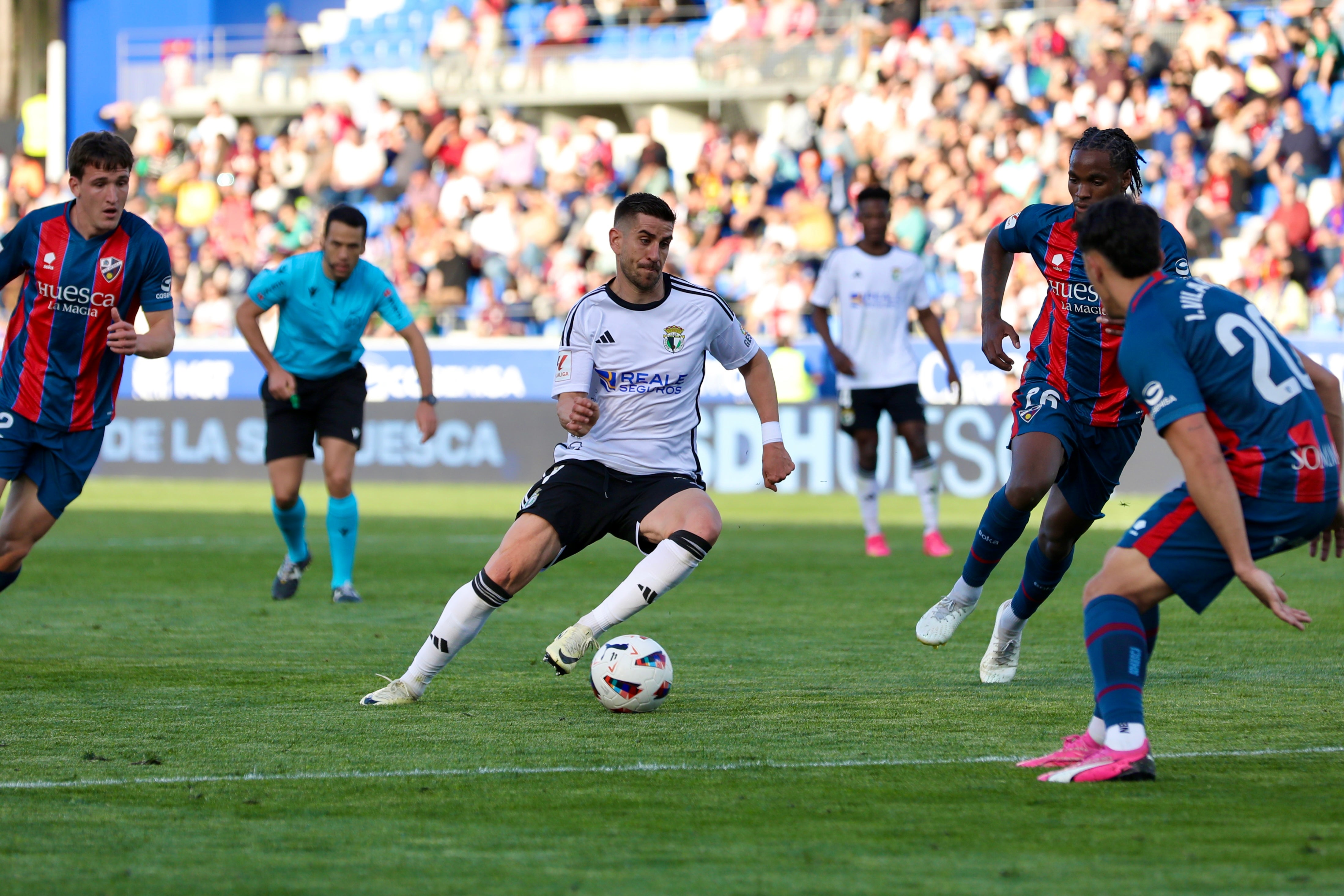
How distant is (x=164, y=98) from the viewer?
103 feet

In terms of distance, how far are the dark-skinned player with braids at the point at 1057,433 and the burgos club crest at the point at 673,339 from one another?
4.59 ft

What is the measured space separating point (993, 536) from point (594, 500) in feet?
5.58

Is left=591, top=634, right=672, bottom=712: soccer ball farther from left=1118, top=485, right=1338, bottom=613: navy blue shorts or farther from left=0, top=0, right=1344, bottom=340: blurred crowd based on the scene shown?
left=0, top=0, right=1344, bottom=340: blurred crowd

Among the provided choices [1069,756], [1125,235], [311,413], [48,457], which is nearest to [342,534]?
[311,413]

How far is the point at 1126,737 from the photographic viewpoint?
4605 millimetres

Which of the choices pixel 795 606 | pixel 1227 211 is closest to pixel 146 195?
pixel 1227 211

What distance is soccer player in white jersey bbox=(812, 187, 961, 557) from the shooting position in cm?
1260

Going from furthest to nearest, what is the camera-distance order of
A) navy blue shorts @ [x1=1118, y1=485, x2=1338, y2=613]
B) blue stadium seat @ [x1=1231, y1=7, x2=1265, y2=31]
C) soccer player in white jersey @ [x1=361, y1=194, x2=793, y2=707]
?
1. blue stadium seat @ [x1=1231, y1=7, x2=1265, y2=31]
2. soccer player in white jersey @ [x1=361, y1=194, x2=793, y2=707]
3. navy blue shorts @ [x1=1118, y1=485, x2=1338, y2=613]

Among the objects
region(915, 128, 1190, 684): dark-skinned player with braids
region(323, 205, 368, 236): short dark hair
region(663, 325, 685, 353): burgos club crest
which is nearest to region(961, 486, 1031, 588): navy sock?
region(915, 128, 1190, 684): dark-skinned player with braids

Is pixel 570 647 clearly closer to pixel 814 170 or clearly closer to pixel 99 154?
pixel 99 154

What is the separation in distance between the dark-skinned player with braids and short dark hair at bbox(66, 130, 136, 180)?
12.0 feet

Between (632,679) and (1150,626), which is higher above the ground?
(1150,626)

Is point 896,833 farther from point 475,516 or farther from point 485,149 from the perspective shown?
point 485,149

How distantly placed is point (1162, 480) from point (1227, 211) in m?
3.79
